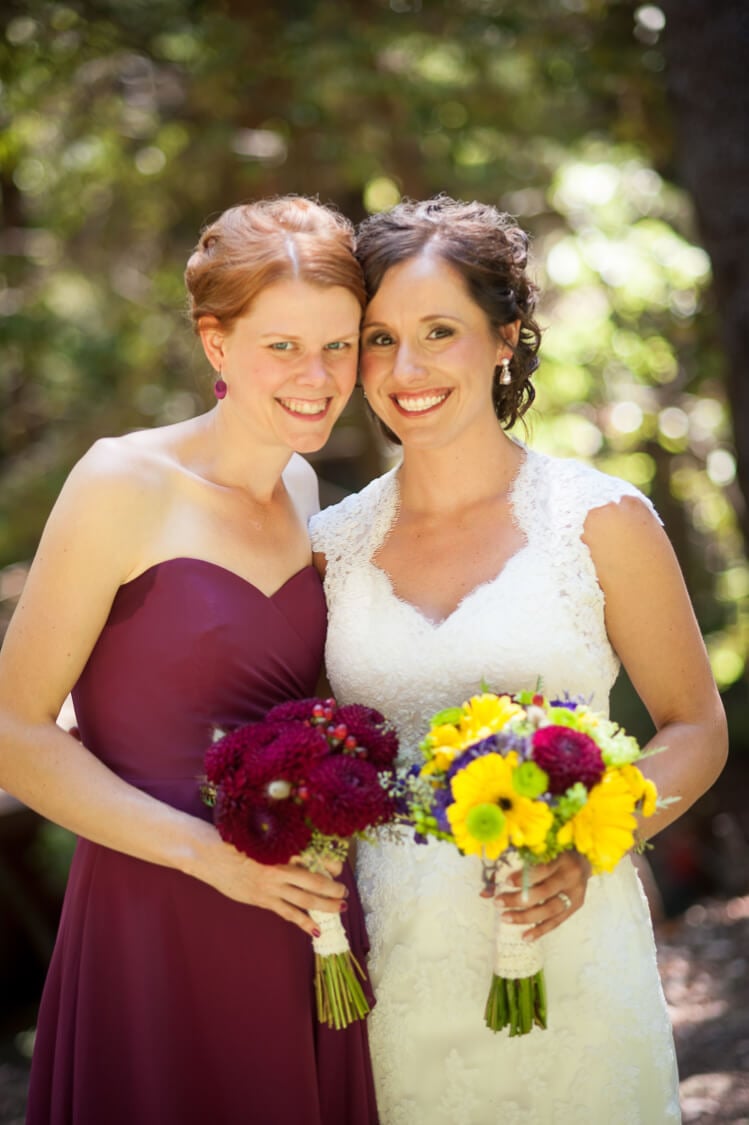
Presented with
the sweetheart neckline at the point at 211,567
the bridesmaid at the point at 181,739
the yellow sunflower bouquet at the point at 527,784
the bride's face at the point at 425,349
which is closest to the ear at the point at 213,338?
the bridesmaid at the point at 181,739

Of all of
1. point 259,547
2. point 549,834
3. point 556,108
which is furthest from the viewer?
point 556,108

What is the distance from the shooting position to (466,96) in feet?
23.0

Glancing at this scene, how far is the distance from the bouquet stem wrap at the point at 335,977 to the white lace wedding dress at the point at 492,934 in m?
0.27

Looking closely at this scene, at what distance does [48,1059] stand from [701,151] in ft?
14.1

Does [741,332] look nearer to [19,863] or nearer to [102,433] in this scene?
[102,433]

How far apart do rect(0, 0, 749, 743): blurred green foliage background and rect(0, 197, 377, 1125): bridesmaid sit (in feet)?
9.22

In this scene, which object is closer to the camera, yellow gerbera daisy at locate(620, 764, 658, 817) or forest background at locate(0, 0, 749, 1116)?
yellow gerbera daisy at locate(620, 764, 658, 817)

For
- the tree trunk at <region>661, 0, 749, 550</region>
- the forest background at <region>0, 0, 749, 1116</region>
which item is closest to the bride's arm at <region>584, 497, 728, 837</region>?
the forest background at <region>0, 0, 749, 1116</region>

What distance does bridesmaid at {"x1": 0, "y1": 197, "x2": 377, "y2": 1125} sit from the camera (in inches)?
110

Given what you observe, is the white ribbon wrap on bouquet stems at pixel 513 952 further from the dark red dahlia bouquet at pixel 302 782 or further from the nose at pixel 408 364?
the nose at pixel 408 364

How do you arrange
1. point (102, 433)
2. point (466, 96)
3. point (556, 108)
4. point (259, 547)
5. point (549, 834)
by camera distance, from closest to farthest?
point (549, 834) < point (259, 547) < point (466, 96) < point (556, 108) < point (102, 433)

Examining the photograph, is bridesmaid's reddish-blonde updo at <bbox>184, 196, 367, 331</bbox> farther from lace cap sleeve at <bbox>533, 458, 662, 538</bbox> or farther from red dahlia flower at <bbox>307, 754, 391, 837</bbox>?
red dahlia flower at <bbox>307, 754, 391, 837</bbox>

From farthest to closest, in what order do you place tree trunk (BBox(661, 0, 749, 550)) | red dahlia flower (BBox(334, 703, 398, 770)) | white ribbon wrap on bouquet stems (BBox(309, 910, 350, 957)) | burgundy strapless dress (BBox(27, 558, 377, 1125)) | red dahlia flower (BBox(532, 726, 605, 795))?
1. tree trunk (BBox(661, 0, 749, 550))
2. burgundy strapless dress (BBox(27, 558, 377, 1125))
3. white ribbon wrap on bouquet stems (BBox(309, 910, 350, 957))
4. red dahlia flower (BBox(334, 703, 398, 770))
5. red dahlia flower (BBox(532, 726, 605, 795))

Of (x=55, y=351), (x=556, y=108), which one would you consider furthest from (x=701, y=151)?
(x=55, y=351)
